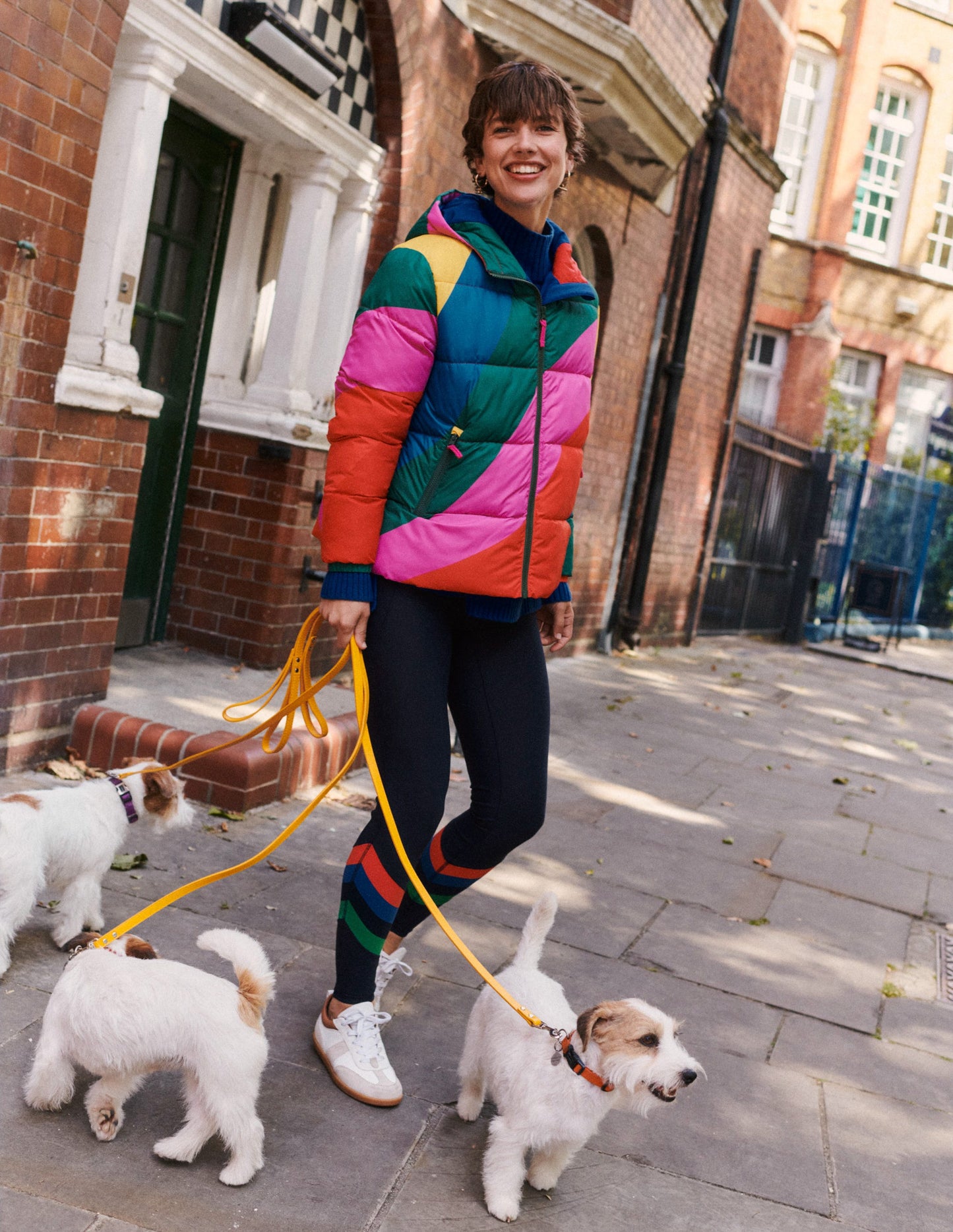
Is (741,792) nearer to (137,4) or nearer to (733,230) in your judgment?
(137,4)

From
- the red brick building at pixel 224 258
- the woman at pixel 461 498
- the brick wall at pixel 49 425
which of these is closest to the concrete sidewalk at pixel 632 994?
the woman at pixel 461 498

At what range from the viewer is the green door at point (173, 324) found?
19.9 ft

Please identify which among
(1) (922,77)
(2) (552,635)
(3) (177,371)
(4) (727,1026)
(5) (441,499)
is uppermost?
(1) (922,77)

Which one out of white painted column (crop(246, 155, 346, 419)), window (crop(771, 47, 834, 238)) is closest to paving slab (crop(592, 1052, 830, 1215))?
white painted column (crop(246, 155, 346, 419))

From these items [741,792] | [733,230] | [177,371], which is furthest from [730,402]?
[177,371]

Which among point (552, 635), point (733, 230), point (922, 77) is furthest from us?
point (922, 77)

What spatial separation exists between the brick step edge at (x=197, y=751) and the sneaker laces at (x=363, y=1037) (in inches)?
74.2

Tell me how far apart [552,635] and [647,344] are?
8.82m

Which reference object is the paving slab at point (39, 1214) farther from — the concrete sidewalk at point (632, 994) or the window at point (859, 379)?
the window at point (859, 379)

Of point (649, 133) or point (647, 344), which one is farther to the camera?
point (647, 344)

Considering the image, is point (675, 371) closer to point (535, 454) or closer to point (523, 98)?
point (523, 98)

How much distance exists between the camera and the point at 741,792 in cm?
696

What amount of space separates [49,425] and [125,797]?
5.89ft

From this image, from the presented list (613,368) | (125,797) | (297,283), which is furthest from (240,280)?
(613,368)
